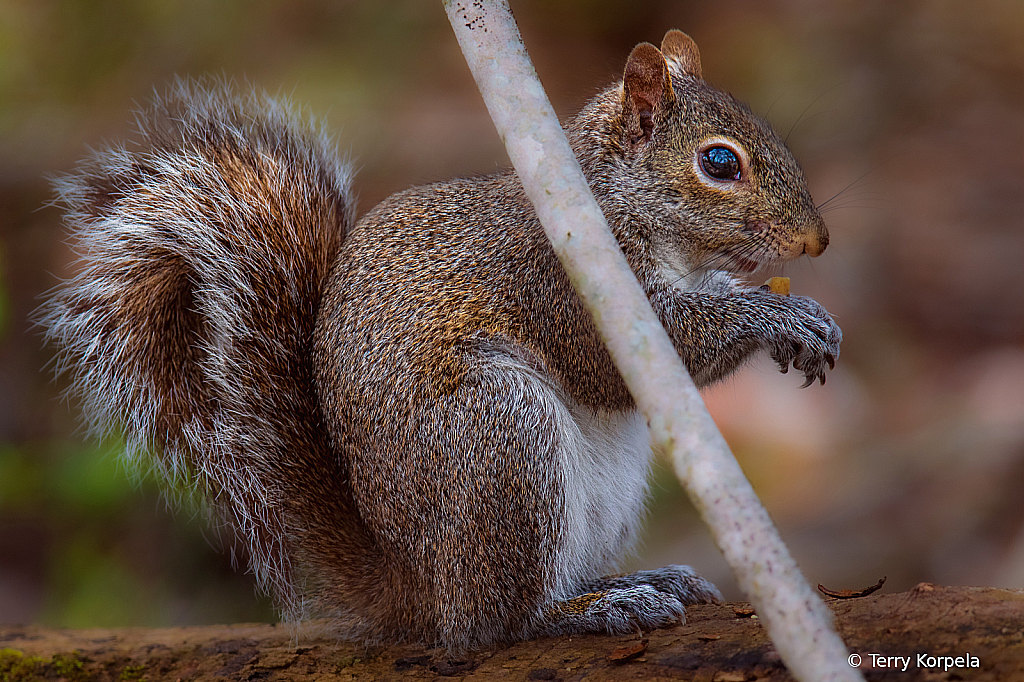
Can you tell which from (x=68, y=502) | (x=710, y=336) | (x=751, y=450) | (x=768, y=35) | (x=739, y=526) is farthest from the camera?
(x=768, y=35)

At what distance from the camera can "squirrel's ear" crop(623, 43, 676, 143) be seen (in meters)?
2.11

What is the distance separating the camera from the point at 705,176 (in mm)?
2121

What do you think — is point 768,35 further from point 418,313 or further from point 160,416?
point 160,416

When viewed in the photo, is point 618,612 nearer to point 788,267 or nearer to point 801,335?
point 801,335

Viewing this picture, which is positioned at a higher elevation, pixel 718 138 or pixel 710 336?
pixel 718 138

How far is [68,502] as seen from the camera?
337 centimetres

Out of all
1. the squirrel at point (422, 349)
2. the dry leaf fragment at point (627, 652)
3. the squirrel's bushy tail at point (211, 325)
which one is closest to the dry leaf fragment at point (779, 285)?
the squirrel at point (422, 349)

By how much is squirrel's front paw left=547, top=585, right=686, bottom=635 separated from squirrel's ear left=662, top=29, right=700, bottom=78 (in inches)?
56.2

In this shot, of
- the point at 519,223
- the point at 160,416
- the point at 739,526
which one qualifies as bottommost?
the point at 739,526

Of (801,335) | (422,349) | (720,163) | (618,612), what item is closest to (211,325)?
(422,349)

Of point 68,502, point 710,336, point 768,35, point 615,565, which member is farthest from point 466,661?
point 768,35

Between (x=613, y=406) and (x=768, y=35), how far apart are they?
4.19m

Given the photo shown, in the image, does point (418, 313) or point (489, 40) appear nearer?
point (489, 40)

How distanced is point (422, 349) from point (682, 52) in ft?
4.04
